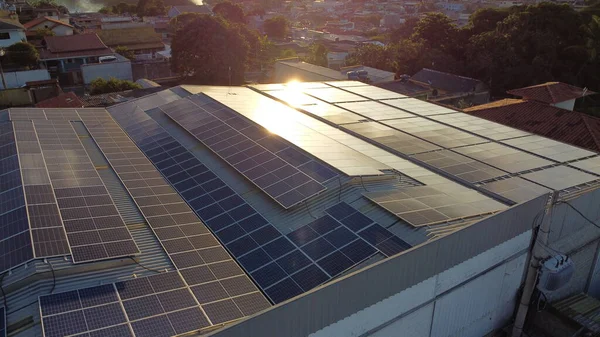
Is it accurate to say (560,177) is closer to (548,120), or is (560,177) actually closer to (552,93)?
(548,120)

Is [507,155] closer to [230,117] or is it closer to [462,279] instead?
[462,279]

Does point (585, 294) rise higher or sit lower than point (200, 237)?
lower

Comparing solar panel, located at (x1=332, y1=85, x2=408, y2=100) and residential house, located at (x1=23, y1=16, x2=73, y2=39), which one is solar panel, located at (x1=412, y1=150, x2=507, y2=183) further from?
residential house, located at (x1=23, y1=16, x2=73, y2=39)

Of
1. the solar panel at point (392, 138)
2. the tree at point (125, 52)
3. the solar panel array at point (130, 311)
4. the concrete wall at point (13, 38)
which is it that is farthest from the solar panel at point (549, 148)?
the concrete wall at point (13, 38)

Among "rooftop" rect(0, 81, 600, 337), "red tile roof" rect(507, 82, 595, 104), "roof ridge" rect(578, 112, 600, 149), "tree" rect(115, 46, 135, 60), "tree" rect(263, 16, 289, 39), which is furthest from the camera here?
"tree" rect(263, 16, 289, 39)

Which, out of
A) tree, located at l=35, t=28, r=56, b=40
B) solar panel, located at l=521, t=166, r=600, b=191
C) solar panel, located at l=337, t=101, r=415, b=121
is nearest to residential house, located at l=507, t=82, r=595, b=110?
solar panel, located at l=337, t=101, r=415, b=121

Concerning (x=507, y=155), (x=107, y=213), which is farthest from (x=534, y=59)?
(x=107, y=213)
